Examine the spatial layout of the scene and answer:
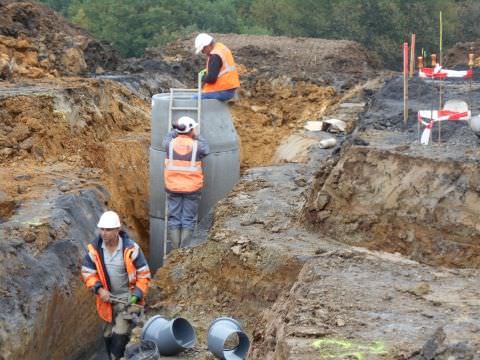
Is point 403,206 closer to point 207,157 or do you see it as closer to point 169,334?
point 169,334

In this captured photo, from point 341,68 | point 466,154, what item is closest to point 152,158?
point 466,154

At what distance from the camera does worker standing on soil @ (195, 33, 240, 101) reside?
37.5 feet

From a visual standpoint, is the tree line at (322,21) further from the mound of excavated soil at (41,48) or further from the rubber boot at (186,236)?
the rubber boot at (186,236)

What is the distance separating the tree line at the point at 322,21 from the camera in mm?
34500

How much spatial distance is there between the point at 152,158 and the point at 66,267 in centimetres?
309

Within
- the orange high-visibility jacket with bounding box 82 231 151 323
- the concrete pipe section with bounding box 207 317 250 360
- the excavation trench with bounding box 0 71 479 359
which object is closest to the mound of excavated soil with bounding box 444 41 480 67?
the excavation trench with bounding box 0 71 479 359

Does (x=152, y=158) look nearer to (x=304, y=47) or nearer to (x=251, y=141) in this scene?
(x=251, y=141)

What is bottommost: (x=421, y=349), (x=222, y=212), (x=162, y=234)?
(x=162, y=234)

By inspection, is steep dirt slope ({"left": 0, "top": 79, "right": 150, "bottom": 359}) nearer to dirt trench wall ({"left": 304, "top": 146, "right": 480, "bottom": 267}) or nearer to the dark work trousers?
the dark work trousers

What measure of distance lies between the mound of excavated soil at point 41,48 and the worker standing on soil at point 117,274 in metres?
8.04

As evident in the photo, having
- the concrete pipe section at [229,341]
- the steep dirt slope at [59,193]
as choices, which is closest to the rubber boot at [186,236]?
the steep dirt slope at [59,193]

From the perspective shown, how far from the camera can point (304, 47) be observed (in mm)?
27094

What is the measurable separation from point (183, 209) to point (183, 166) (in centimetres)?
61

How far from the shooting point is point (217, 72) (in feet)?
37.7
